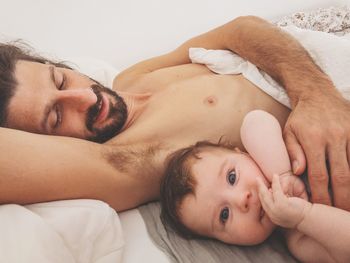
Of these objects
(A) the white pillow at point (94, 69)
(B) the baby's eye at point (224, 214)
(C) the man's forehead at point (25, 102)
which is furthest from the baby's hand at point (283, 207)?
(A) the white pillow at point (94, 69)

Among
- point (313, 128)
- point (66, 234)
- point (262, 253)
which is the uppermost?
point (313, 128)

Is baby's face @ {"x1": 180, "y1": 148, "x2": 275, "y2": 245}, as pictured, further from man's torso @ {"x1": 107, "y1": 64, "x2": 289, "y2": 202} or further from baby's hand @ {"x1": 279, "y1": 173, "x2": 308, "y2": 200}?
man's torso @ {"x1": 107, "y1": 64, "x2": 289, "y2": 202}

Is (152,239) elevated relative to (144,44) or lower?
lower

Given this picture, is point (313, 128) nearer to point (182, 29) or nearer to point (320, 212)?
point (320, 212)

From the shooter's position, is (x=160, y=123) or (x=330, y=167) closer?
(x=330, y=167)

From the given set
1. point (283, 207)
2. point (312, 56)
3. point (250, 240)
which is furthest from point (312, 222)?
point (312, 56)

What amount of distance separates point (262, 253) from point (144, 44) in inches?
65.2

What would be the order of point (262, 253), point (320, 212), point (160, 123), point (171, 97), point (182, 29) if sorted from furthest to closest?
point (182, 29) → point (171, 97) → point (160, 123) → point (262, 253) → point (320, 212)

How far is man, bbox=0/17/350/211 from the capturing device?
0.88 metres

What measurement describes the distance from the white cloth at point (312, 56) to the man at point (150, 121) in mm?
28

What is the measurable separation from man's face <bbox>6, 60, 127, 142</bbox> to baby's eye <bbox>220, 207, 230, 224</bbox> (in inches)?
18.9

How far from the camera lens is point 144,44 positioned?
229 cm

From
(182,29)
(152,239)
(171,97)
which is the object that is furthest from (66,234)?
(182,29)

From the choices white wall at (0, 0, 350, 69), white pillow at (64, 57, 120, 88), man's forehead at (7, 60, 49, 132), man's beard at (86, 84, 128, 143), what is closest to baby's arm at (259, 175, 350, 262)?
man's beard at (86, 84, 128, 143)
